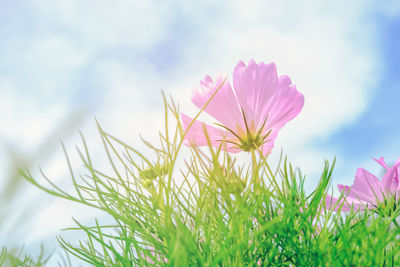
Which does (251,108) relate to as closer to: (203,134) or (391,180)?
(203,134)

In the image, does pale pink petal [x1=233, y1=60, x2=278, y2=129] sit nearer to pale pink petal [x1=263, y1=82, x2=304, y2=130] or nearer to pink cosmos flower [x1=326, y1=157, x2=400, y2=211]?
pale pink petal [x1=263, y1=82, x2=304, y2=130]

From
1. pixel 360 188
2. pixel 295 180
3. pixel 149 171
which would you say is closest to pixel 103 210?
pixel 149 171

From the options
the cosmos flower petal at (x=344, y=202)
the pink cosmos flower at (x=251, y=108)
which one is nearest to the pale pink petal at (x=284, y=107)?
the pink cosmos flower at (x=251, y=108)

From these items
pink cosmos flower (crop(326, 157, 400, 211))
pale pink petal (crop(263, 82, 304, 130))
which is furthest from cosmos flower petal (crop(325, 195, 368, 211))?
pale pink petal (crop(263, 82, 304, 130))

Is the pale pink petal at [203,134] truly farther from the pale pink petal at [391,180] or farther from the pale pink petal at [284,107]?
the pale pink petal at [391,180]

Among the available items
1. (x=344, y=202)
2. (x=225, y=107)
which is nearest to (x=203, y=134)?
(x=225, y=107)
